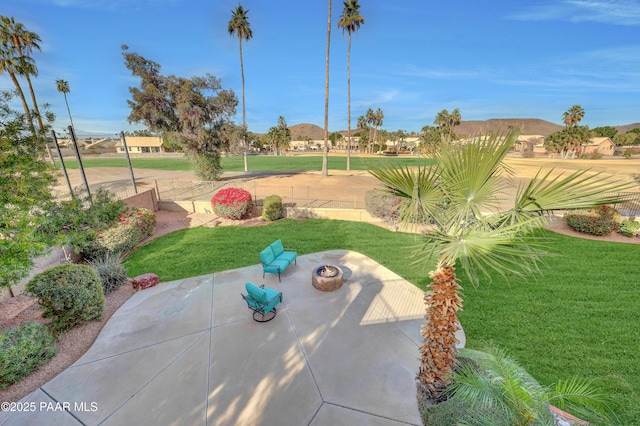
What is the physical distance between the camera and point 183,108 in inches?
763

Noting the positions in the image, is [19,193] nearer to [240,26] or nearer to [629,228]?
[629,228]

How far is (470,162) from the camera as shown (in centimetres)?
290

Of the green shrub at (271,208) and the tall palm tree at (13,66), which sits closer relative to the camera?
the tall palm tree at (13,66)

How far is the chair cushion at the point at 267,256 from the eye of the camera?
22.9ft

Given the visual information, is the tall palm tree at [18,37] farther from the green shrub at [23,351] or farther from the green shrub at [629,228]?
the green shrub at [629,228]

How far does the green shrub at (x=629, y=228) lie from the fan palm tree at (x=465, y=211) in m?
12.7

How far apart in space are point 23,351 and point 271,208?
9.30 m

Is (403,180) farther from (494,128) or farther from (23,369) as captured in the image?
(23,369)

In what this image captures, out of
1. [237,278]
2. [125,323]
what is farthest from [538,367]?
[125,323]

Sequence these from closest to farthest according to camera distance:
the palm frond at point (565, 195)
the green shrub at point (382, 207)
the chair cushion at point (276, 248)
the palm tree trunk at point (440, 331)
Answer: the palm frond at point (565, 195) → the palm tree trunk at point (440, 331) → the chair cushion at point (276, 248) → the green shrub at point (382, 207)

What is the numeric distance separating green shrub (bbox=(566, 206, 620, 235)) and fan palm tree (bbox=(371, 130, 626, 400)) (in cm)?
1172

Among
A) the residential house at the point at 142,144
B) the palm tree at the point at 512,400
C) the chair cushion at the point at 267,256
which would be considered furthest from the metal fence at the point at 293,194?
the residential house at the point at 142,144

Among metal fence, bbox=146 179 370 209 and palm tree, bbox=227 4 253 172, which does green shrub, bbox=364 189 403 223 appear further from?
palm tree, bbox=227 4 253 172

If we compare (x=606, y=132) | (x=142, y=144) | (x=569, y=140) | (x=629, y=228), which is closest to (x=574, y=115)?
(x=569, y=140)
